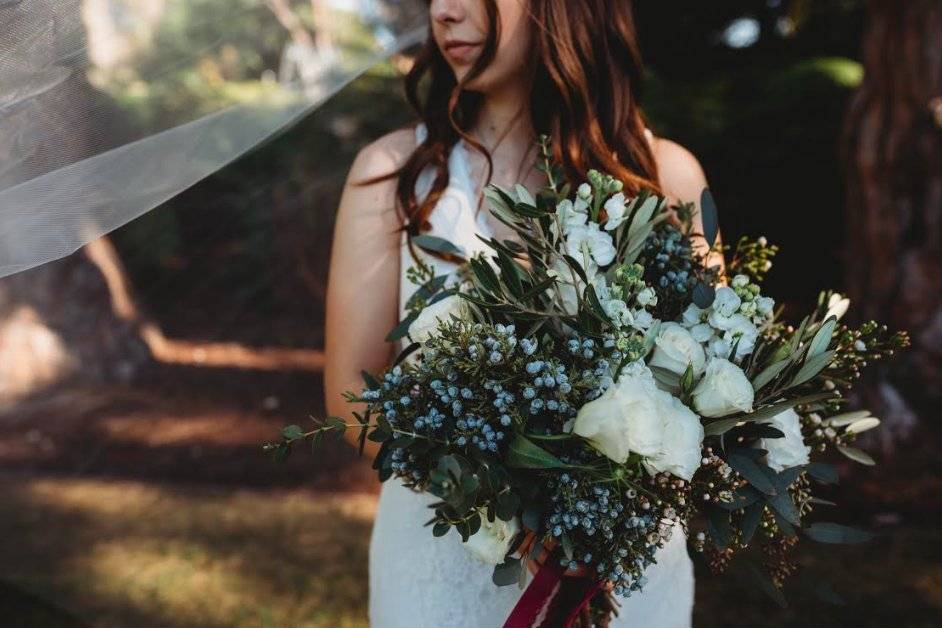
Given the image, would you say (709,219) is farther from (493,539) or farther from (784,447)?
(493,539)

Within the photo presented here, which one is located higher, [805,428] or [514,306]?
[514,306]

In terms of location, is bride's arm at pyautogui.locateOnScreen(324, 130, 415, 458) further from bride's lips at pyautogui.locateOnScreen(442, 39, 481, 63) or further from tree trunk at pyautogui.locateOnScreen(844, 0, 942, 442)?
tree trunk at pyautogui.locateOnScreen(844, 0, 942, 442)

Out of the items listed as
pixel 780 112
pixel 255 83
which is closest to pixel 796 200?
pixel 780 112

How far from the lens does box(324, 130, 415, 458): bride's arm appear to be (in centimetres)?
194

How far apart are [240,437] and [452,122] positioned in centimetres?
422

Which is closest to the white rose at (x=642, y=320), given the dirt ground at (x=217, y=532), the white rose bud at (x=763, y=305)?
the white rose bud at (x=763, y=305)

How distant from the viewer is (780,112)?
6.66 metres

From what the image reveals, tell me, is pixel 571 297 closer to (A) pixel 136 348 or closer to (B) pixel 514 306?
(B) pixel 514 306

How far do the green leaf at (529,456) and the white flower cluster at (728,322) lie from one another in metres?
0.36

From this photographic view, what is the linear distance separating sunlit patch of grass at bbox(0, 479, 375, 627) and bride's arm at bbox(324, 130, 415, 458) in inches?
87.9

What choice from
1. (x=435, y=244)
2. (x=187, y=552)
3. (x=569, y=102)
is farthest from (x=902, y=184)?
(x=187, y=552)

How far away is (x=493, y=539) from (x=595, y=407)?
299 mm

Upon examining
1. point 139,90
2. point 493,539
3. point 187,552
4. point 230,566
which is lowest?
point 230,566

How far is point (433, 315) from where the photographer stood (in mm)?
1416
